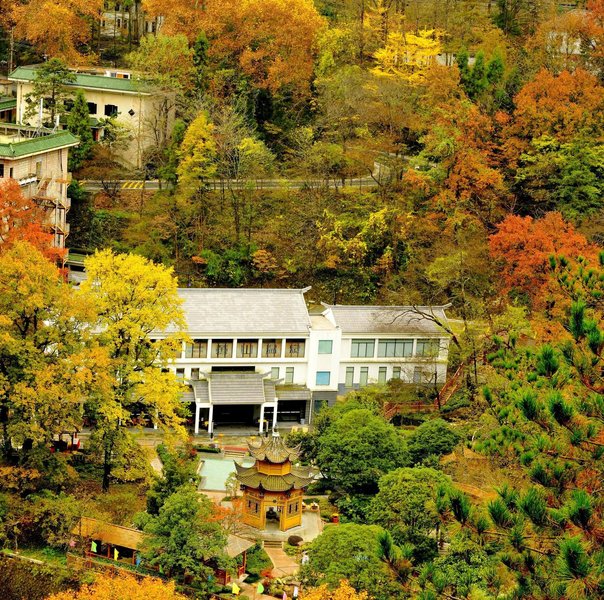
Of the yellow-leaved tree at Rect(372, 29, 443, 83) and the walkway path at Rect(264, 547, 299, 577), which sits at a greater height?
the yellow-leaved tree at Rect(372, 29, 443, 83)

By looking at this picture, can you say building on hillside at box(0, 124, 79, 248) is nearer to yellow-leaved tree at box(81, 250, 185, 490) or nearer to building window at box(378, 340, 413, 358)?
yellow-leaved tree at box(81, 250, 185, 490)

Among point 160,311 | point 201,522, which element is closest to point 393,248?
point 160,311

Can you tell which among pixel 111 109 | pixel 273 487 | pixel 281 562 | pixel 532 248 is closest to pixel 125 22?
pixel 111 109


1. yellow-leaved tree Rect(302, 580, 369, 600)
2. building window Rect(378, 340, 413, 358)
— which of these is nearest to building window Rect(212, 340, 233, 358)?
building window Rect(378, 340, 413, 358)

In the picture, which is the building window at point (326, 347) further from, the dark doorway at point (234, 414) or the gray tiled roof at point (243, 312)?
the dark doorway at point (234, 414)

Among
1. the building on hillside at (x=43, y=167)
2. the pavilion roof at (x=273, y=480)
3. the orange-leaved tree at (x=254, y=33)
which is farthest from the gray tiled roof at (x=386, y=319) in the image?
the orange-leaved tree at (x=254, y=33)

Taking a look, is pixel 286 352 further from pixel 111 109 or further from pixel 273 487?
pixel 111 109

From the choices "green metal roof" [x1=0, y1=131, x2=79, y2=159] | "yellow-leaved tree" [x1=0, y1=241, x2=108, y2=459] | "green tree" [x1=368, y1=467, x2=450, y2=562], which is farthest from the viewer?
"green metal roof" [x1=0, y1=131, x2=79, y2=159]
